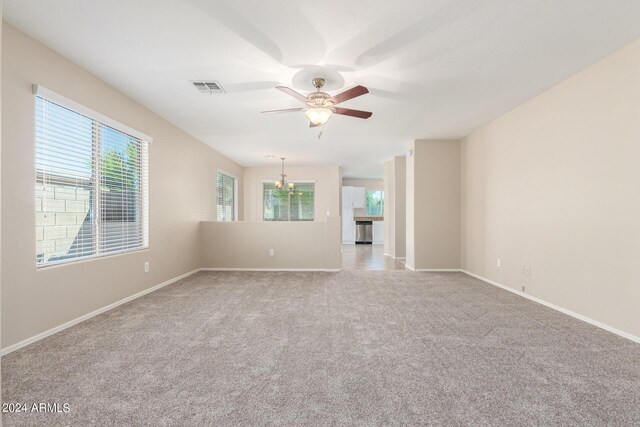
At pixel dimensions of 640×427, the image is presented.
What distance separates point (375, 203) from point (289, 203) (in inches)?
151

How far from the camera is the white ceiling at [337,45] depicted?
2281 mm

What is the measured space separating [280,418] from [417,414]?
0.74 m

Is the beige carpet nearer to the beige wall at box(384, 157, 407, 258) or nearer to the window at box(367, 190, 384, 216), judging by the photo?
the beige wall at box(384, 157, 407, 258)

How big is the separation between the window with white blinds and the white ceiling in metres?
0.60

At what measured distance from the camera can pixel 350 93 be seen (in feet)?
9.70

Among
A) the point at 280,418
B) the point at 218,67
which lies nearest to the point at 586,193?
the point at 280,418

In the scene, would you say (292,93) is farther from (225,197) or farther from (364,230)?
(364,230)

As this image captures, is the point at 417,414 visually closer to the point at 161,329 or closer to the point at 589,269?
the point at 161,329

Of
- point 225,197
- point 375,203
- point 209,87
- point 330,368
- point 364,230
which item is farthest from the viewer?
point 375,203

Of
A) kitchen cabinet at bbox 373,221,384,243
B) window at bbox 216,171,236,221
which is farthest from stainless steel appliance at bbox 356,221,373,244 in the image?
window at bbox 216,171,236,221

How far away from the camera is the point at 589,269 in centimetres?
312

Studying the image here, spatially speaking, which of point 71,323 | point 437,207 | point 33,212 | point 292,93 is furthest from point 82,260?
point 437,207

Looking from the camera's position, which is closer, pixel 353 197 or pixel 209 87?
pixel 209 87

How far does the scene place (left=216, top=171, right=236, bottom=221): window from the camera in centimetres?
732
